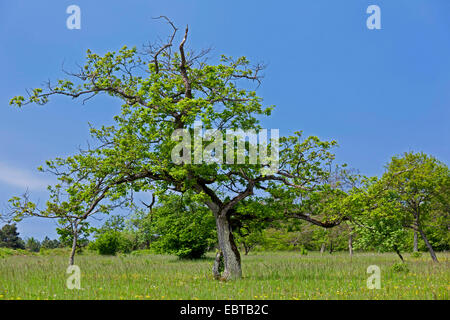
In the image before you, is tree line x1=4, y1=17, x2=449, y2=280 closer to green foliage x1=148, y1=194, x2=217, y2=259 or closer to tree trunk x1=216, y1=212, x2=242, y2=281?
tree trunk x1=216, y1=212, x2=242, y2=281

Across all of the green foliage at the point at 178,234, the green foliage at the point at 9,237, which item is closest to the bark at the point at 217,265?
the green foliage at the point at 178,234

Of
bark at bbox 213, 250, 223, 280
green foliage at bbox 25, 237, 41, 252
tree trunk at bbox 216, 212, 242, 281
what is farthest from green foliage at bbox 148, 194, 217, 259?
green foliage at bbox 25, 237, 41, 252

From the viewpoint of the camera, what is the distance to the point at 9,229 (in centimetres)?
7806

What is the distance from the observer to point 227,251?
767 inches

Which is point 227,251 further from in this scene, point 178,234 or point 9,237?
point 9,237

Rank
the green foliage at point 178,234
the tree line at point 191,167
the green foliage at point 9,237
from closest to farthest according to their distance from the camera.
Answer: the tree line at point 191,167 → the green foliage at point 178,234 → the green foliage at point 9,237

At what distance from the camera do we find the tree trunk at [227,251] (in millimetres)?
19216

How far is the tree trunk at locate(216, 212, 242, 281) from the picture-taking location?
19.2m

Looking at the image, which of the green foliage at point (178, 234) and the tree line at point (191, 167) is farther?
the green foliage at point (178, 234)

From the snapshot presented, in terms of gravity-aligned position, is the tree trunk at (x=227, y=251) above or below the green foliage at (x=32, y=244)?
above

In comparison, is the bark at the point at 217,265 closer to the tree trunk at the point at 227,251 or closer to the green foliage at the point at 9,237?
the tree trunk at the point at 227,251

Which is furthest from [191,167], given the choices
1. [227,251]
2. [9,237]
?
[9,237]

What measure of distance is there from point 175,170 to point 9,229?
7363 cm
